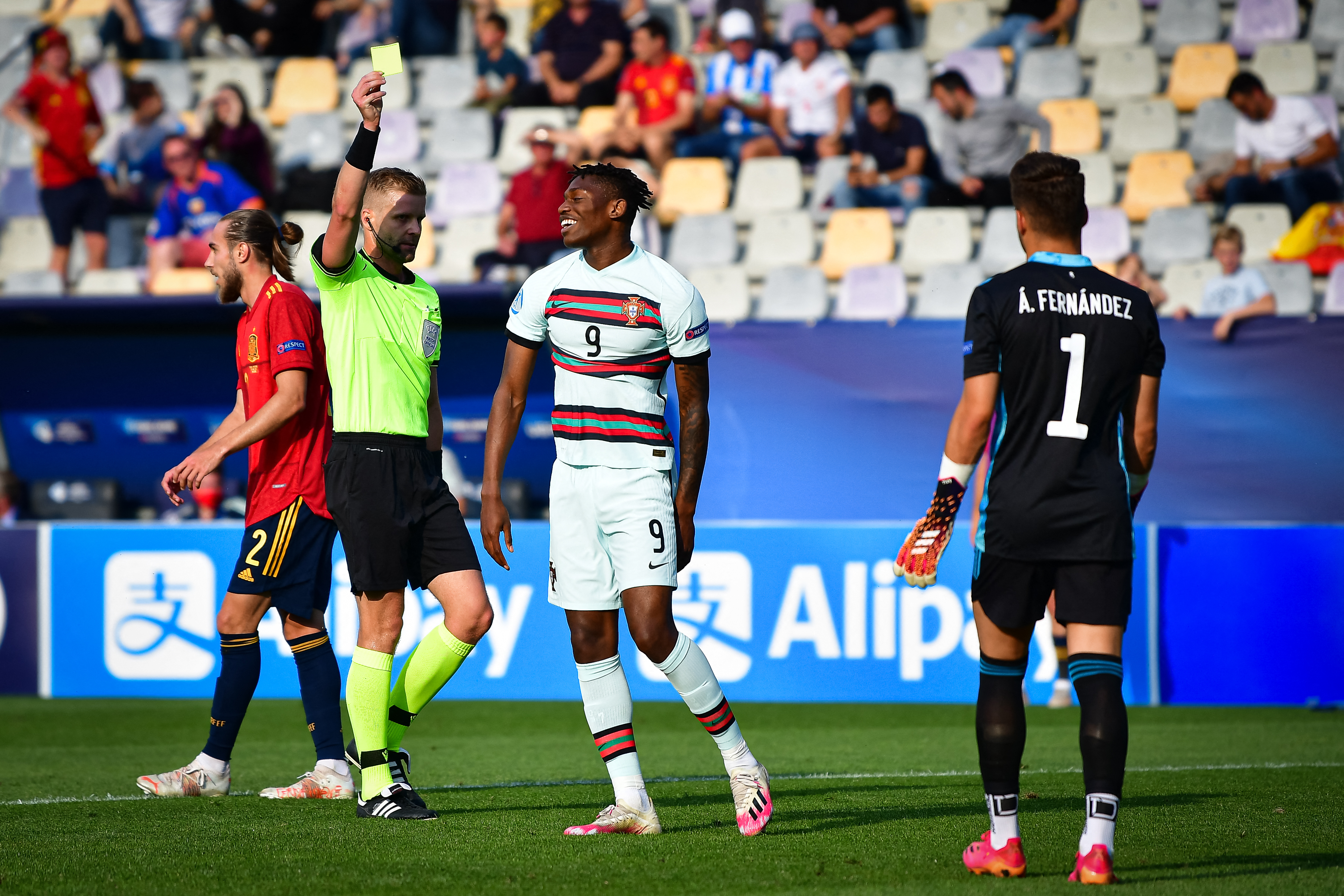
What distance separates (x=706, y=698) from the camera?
16.1 feet

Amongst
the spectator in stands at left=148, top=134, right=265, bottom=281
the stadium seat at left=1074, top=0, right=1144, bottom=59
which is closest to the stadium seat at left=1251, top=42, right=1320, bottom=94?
the stadium seat at left=1074, top=0, right=1144, bottom=59

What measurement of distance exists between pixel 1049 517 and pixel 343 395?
2.50 metres

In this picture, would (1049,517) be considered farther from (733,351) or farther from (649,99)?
(649,99)

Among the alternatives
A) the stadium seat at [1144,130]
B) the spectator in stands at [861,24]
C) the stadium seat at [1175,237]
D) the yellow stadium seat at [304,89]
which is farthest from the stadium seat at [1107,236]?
the yellow stadium seat at [304,89]

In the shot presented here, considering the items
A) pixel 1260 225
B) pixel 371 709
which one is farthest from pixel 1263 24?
pixel 371 709

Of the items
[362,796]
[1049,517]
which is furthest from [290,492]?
[1049,517]

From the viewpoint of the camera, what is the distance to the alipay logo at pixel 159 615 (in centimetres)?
1062

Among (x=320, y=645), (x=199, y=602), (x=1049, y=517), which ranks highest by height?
(x=1049, y=517)

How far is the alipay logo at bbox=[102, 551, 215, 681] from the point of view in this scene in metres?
10.6

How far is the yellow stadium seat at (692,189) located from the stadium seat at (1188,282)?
14.1 feet

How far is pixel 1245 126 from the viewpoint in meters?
13.5

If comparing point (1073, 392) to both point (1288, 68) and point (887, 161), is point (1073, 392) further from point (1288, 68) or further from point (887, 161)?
point (1288, 68)

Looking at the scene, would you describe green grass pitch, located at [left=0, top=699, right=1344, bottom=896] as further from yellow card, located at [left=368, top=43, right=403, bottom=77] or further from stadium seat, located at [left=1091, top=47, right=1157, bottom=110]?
stadium seat, located at [left=1091, top=47, right=1157, bottom=110]

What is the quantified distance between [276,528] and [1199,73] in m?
12.0
